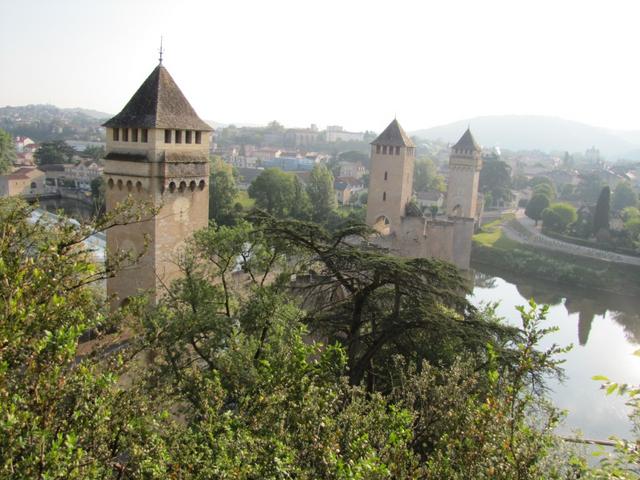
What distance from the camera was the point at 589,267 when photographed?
4316 centimetres

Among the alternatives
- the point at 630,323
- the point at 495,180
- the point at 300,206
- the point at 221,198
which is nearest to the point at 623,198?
the point at 495,180

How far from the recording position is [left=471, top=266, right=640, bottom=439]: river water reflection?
2128cm

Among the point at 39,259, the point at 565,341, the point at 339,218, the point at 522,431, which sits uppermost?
the point at 39,259

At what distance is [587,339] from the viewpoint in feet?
100

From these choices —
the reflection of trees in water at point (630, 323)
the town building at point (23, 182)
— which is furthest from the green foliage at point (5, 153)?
the reflection of trees in water at point (630, 323)

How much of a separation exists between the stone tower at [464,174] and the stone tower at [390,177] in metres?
8.63

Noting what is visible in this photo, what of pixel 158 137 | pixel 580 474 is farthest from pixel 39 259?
pixel 158 137

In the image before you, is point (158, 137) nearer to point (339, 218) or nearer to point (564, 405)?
point (564, 405)

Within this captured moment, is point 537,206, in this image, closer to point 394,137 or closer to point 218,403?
point 394,137

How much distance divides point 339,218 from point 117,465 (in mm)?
43959

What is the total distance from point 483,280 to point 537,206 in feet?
71.8

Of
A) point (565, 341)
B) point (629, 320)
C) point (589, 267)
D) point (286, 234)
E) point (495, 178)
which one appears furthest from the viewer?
point (495, 178)

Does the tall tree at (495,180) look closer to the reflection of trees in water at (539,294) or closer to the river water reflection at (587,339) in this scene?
the river water reflection at (587,339)

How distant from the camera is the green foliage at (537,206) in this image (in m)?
59.4
